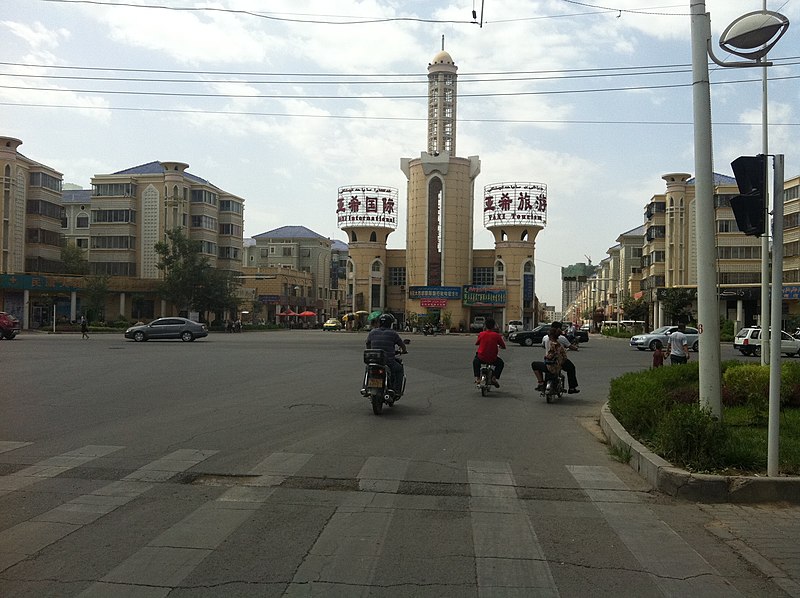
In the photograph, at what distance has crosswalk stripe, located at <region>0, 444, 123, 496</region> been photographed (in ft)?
22.6

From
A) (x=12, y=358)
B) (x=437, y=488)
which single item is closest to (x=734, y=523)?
(x=437, y=488)

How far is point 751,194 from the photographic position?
23.9 ft

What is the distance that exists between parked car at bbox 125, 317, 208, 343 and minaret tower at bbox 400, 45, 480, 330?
49882 mm

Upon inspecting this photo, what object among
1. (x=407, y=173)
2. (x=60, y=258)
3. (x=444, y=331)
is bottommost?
(x=444, y=331)

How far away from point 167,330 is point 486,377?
2995 centimetres

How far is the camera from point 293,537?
17.4ft

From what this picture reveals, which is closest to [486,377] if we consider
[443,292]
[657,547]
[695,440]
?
[695,440]

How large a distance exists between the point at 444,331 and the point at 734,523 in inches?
3059

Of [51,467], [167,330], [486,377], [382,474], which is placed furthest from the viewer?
[167,330]

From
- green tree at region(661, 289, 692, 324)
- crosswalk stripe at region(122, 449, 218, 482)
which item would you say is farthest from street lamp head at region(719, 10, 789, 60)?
green tree at region(661, 289, 692, 324)

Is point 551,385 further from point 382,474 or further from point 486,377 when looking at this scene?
point 382,474

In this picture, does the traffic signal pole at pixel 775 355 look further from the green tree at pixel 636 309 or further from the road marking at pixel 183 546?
the green tree at pixel 636 309

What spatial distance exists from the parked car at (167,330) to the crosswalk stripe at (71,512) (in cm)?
3393

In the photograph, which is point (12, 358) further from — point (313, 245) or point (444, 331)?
point (313, 245)
